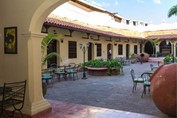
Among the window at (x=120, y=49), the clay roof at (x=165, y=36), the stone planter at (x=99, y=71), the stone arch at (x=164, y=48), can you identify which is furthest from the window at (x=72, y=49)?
the stone arch at (x=164, y=48)

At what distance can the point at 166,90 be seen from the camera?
4605mm

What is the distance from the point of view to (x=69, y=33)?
14117 millimetres

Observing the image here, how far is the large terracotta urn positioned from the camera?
14.9 feet

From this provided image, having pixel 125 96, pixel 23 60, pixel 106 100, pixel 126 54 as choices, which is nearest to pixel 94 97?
pixel 106 100

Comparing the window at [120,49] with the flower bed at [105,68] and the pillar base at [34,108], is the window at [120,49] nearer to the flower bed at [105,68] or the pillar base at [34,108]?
the flower bed at [105,68]

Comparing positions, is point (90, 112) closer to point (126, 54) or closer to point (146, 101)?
point (146, 101)

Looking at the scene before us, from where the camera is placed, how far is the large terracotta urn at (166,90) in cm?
454

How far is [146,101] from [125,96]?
0.89m

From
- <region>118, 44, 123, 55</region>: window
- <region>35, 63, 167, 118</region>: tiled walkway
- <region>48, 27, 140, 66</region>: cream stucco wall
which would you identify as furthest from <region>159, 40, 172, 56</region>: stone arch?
<region>35, 63, 167, 118</region>: tiled walkway

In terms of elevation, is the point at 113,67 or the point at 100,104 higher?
the point at 113,67

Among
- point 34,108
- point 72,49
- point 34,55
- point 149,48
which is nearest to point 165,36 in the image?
point 149,48

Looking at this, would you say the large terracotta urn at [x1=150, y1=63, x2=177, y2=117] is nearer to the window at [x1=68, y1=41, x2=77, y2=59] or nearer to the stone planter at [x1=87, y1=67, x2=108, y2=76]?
the stone planter at [x1=87, y1=67, x2=108, y2=76]

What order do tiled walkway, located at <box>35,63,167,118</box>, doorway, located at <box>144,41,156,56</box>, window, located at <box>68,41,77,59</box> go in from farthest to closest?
doorway, located at <box>144,41,156,56</box> → window, located at <box>68,41,77,59</box> → tiled walkway, located at <box>35,63,167,118</box>

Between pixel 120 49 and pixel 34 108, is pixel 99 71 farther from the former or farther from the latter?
pixel 120 49
